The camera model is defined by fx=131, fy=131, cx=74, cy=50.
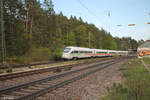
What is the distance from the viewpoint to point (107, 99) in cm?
493

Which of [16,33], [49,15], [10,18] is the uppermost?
[49,15]

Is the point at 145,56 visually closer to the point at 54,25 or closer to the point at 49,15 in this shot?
the point at 54,25

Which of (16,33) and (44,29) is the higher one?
(44,29)

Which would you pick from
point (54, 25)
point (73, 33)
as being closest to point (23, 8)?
point (54, 25)

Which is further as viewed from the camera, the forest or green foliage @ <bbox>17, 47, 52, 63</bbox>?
the forest

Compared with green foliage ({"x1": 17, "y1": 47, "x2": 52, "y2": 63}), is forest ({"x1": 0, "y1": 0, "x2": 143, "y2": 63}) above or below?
above

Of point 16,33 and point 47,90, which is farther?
point 16,33

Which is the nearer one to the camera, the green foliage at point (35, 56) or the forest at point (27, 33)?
the green foliage at point (35, 56)

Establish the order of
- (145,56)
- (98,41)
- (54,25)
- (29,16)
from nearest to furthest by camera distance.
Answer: (145,56), (29,16), (54,25), (98,41)

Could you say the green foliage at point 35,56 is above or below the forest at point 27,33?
below

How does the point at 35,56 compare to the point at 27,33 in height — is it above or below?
below

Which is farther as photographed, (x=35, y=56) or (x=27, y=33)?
(x=27, y=33)

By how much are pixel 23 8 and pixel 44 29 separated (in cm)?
877

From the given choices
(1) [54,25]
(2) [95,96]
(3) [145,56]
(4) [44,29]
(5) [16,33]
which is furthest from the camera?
(1) [54,25]
